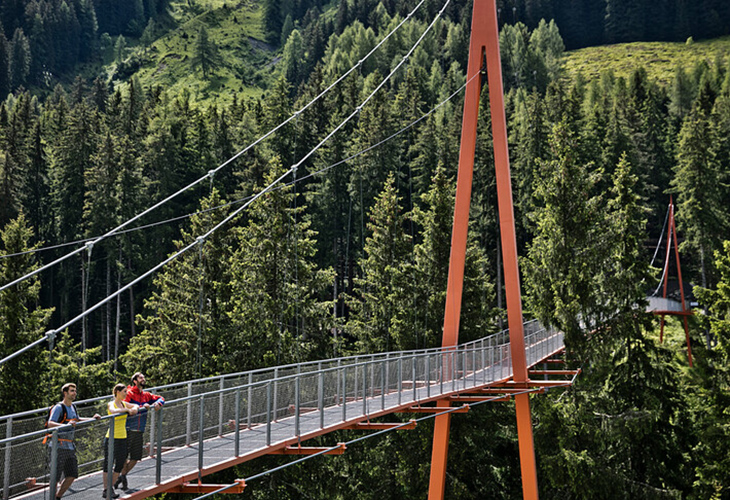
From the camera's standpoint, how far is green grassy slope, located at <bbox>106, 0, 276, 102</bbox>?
151000 mm

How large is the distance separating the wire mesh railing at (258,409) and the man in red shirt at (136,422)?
18 centimetres

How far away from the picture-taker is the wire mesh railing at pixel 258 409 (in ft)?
32.6

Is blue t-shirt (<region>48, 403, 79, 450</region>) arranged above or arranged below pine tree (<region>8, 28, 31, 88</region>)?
below

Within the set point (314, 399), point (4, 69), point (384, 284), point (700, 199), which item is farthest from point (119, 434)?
point (4, 69)

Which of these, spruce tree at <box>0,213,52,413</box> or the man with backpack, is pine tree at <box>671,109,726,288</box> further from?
the man with backpack

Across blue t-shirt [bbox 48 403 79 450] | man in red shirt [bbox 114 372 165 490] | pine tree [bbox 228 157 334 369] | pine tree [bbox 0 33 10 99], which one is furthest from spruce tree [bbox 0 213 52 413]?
pine tree [bbox 0 33 10 99]

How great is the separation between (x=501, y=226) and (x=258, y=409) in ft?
32.2

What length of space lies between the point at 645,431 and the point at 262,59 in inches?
6013

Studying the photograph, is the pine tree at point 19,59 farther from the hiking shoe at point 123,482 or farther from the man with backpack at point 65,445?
the man with backpack at point 65,445

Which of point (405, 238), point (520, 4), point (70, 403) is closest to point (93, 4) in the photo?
point (520, 4)

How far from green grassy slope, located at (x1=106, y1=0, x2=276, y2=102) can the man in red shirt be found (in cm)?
12981

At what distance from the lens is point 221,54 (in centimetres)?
16712

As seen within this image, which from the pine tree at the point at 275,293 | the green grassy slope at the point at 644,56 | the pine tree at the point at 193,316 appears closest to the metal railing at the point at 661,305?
the pine tree at the point at 275,293

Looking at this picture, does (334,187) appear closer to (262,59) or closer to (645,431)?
(645,431)
